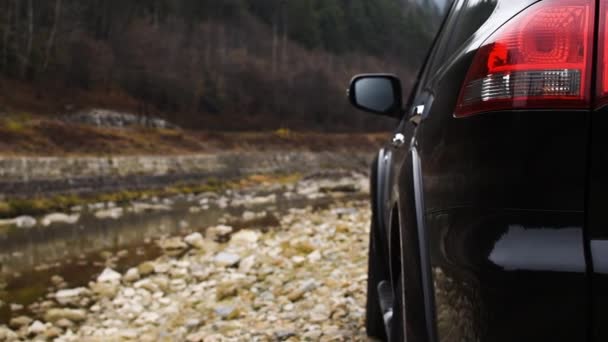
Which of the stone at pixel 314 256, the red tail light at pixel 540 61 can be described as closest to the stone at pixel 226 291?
the stone at pixel 314 256

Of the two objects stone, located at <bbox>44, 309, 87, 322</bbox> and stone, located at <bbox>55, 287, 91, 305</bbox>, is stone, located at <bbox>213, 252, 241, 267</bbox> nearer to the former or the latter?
stone, located at <bbox>55, 287, 91, 305</bbox>

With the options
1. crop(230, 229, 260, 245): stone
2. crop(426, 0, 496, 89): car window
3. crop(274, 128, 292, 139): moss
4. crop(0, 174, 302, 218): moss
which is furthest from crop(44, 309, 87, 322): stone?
crop(274, 128, 292, 139): moss

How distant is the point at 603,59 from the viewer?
1.08m

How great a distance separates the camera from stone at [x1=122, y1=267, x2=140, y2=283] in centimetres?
816

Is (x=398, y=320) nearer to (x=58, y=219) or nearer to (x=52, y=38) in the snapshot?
(x=58, y=219)

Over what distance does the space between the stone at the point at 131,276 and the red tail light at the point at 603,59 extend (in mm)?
7827

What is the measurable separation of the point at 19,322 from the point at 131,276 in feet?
7.17

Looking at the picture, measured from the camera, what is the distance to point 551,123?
3.55 feet

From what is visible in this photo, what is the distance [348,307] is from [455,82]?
3584mm

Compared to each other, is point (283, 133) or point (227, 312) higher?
point (227, 312)

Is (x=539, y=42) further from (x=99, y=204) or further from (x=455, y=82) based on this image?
(x=99, y=204)

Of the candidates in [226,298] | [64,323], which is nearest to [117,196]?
[64,323]

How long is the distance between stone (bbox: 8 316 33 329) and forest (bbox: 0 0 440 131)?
24759mm

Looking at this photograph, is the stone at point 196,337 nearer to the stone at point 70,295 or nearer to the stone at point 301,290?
the stone at point 301,290
